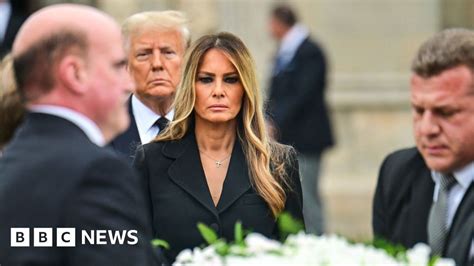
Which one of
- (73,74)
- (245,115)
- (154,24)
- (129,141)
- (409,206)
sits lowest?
(409,206)

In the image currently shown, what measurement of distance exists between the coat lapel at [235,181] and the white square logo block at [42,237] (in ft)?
7.66

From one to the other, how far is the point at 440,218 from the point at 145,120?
207 centimetres

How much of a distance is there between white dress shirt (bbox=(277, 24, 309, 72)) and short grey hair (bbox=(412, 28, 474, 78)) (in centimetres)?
815

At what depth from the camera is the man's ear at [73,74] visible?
14.1ft

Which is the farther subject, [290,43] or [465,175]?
[290,43]

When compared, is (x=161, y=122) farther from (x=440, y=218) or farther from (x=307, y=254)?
(x=307, y=254)

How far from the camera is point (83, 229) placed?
4191 millimetres

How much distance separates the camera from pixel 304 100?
1352cm

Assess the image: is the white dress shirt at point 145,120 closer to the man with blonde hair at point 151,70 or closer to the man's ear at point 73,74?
the man with blonde hair at point 151,70

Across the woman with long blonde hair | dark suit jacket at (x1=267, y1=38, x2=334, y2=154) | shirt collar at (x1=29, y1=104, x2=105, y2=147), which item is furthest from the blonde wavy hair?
dark suit jacket at (x1=267, y1=38, x2=334, y2=154)

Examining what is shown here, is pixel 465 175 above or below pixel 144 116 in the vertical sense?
below

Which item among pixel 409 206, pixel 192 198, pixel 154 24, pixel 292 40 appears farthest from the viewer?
pixel 292 40

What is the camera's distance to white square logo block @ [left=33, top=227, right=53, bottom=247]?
4.19m

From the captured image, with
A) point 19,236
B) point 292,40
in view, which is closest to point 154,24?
point 19,236
